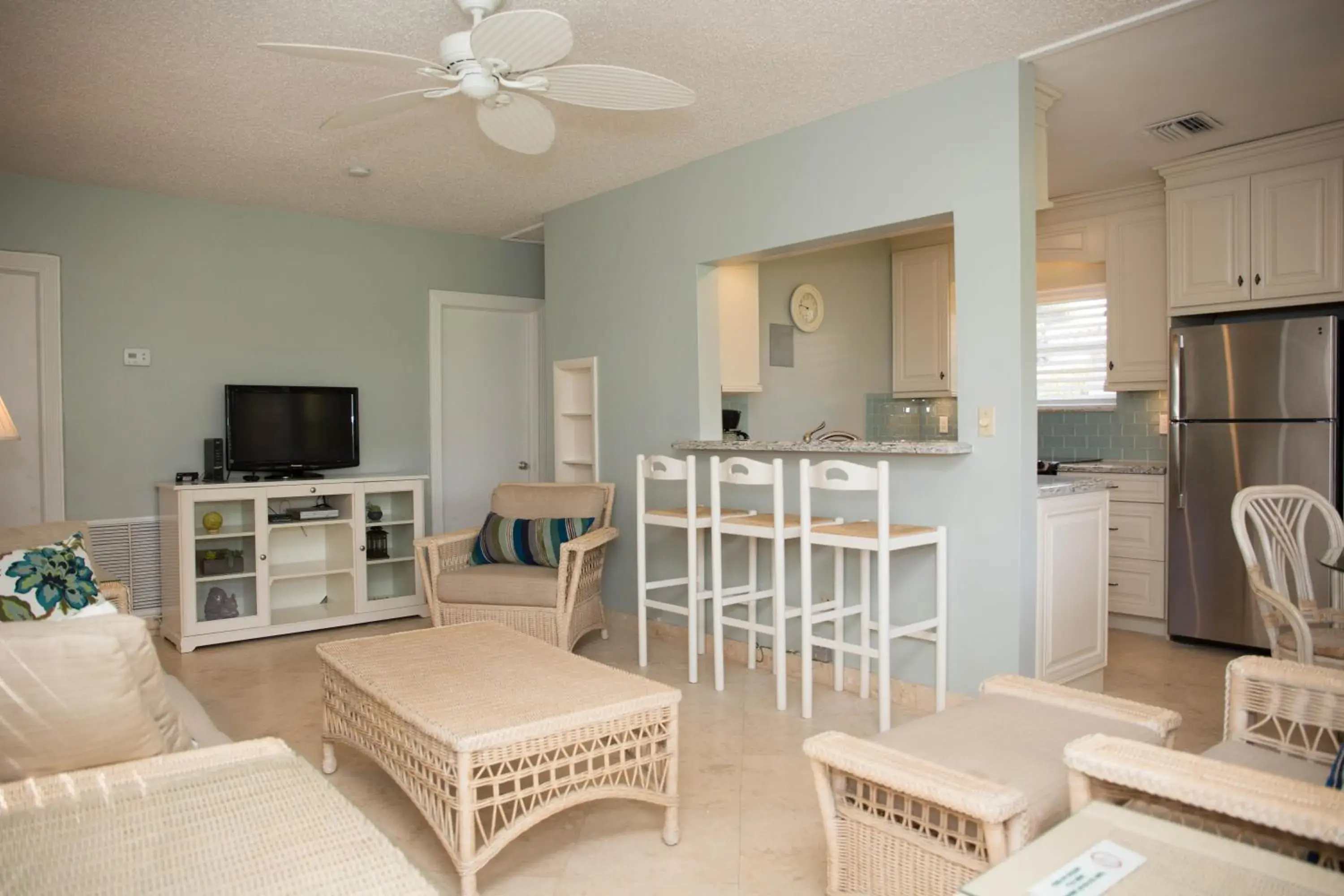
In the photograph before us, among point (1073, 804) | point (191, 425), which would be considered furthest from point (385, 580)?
point (1073, 804)

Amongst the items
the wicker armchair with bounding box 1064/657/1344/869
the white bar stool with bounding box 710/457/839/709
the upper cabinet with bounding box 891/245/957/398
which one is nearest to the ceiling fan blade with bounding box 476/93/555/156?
the white bar stool with bounding box 710/457/839/709

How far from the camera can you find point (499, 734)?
2.05m

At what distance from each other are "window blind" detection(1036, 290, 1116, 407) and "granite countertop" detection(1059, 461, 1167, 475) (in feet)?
1.45

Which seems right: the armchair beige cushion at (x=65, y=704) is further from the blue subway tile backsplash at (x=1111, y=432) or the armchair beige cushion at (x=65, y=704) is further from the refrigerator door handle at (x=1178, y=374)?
the blue subway tile backsplash at (x=1111, y=432)

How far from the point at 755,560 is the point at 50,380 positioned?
143 inches

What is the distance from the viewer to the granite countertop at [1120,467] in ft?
15.2

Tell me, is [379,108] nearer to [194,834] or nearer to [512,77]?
[512,77]

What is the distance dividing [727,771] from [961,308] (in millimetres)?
1830

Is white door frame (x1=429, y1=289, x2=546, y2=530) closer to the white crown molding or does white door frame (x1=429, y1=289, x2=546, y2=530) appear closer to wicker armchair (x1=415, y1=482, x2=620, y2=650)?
wicker armchair (x1=415, y1=482, x2=620, y2=650)

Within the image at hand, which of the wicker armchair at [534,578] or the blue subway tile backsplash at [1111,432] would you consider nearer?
the wicker armchair at [534,578]

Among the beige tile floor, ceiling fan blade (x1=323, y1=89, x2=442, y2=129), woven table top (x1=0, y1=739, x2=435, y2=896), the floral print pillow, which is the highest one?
ceiling fan blade (x1=323, y1=89, x2=442, y2=129)

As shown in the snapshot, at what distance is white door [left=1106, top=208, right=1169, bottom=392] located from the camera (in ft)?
15.4

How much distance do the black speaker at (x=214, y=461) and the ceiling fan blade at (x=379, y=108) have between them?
246cm

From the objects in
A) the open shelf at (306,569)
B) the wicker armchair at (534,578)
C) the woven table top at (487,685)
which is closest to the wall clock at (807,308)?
the wicker armchair at (534,578)
